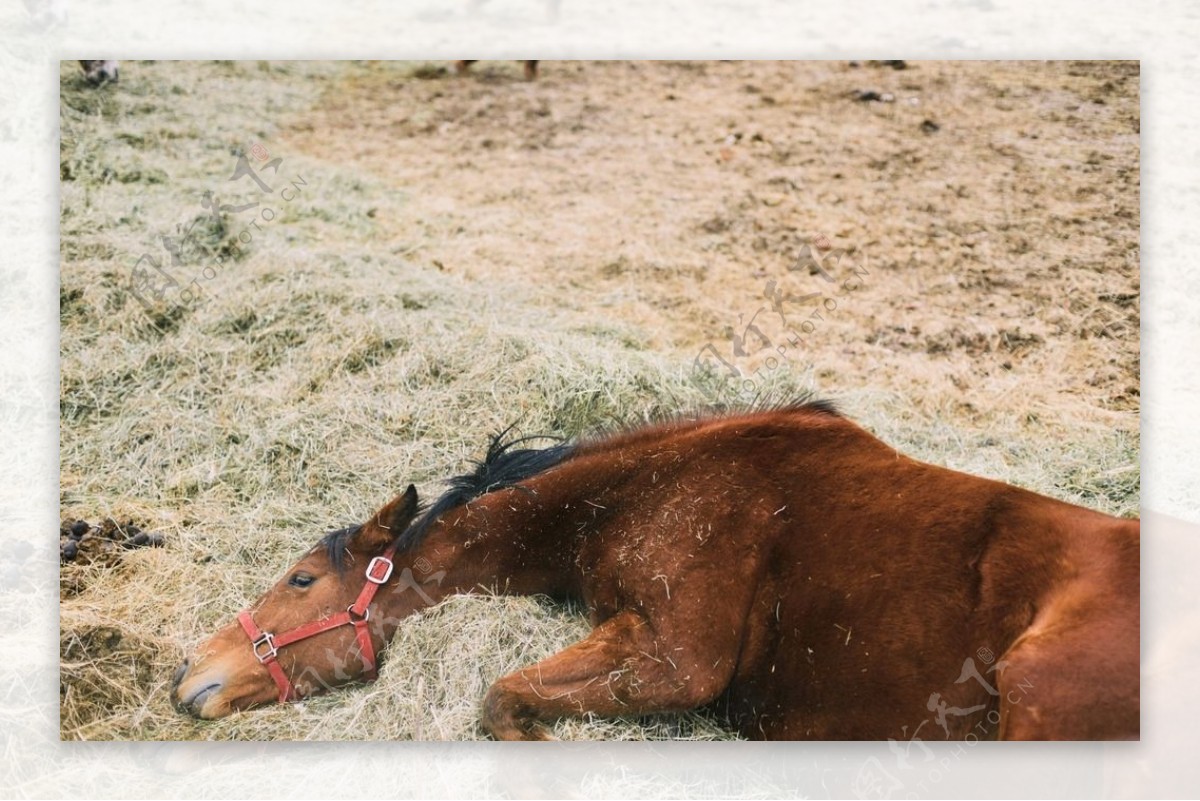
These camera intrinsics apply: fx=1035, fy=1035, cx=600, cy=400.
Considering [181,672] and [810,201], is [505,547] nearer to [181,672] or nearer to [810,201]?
[181,672]

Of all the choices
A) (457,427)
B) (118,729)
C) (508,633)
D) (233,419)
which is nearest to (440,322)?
(457,427)

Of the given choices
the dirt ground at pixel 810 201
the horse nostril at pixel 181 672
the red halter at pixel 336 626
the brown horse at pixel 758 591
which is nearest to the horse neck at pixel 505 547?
the brown horse at pixel 758 591

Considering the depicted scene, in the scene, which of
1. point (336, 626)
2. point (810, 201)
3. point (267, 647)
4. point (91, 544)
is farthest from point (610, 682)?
point (810, 201)

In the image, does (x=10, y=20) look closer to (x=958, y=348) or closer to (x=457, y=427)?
(x=457, y=427)

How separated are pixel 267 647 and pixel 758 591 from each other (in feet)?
4.72

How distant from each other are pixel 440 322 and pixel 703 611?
1.39 m

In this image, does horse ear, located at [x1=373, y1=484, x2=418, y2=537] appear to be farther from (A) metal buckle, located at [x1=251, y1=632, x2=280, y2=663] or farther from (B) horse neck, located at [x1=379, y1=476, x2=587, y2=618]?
(A) metal buckle, located at [x1=251, y1=632, x2=280, y2=663]

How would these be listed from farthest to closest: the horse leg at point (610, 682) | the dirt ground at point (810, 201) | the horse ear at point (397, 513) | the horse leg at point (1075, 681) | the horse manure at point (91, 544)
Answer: the dirt ground at point (810, 201)
the horse manure at point (91, 544)
the horse ear at point (397, 513)
the horse leg at point (610, 682)
the horse leg at point (1075, 681)

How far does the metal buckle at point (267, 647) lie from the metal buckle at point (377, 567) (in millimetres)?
334

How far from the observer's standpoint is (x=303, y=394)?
11.3ft

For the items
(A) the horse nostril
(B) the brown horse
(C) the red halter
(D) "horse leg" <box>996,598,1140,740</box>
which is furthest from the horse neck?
(D) "horse leg" <box>996,598,1140,740</box>

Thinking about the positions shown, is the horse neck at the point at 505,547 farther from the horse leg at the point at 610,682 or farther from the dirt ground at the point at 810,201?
the dirt ground at the point at 810,201

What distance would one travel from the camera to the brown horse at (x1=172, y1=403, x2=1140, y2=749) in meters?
2.87

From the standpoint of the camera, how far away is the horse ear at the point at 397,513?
3016mm
